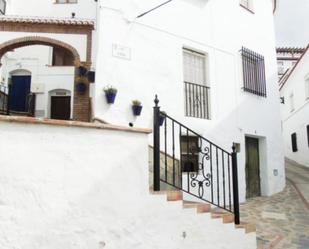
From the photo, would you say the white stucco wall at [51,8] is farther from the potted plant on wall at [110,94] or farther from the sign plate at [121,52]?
the potted plant on wall at [110,94]

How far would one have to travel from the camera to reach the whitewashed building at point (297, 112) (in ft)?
51.9

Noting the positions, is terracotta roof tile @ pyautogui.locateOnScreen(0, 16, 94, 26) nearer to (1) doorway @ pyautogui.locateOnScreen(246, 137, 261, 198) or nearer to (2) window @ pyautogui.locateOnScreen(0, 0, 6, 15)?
(2) window @ pyautogui.locateOnScreen(0, 0, 6, 15)

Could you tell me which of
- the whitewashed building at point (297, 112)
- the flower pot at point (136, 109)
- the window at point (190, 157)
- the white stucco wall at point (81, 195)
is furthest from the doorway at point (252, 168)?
the whitewashed building at point (297, 112)

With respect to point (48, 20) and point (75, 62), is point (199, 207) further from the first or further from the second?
point (48, 20)

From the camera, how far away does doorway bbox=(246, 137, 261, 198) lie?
10.2 metres

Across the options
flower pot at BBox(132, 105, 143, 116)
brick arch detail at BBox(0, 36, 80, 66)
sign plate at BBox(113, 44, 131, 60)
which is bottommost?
flower pot at BBox(132, 105, 143, 116)

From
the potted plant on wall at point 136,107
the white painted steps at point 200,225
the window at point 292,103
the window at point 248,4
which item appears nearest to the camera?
the white painted steps at point 200,225

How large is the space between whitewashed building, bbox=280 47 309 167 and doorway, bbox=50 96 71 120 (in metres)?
11.1

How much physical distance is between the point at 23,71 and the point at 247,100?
32.4ft

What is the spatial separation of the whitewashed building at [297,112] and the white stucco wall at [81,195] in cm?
1345

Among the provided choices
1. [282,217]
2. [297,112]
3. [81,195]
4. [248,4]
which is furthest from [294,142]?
[81,195]

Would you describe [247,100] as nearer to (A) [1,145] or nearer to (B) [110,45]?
(B) [110,45]

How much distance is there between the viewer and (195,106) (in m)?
8.96

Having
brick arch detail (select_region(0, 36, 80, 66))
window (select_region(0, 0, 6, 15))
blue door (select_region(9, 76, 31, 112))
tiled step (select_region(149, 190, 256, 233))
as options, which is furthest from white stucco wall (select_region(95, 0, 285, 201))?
blue door (select_region(9, 76, 31, 112))
